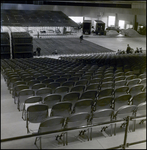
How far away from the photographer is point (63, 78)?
26.8 feet

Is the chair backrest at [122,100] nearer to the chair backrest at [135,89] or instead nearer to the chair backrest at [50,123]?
the chair backrest at [135,89]

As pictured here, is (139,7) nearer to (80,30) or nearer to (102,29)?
(102,29)

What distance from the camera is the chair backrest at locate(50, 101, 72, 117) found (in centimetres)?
474

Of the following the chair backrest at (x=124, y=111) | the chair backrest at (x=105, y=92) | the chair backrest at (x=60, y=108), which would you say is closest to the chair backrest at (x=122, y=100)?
the chair backrest at (x=124, y=111)

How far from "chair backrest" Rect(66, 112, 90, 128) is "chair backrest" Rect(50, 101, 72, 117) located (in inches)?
22.6

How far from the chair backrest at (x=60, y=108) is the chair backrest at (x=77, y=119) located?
57 cm

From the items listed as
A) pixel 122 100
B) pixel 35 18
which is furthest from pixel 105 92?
pixel 35 18

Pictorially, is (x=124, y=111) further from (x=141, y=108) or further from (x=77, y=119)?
(x=77, y=119)

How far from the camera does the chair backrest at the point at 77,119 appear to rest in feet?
13.5

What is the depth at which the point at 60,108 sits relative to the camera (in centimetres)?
482

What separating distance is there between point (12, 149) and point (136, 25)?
39.1m

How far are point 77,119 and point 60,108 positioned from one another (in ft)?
2.33

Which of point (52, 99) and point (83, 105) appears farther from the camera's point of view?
point (52, 99)

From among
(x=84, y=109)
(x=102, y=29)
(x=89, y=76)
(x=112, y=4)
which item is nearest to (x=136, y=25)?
(x=102, y=29)
